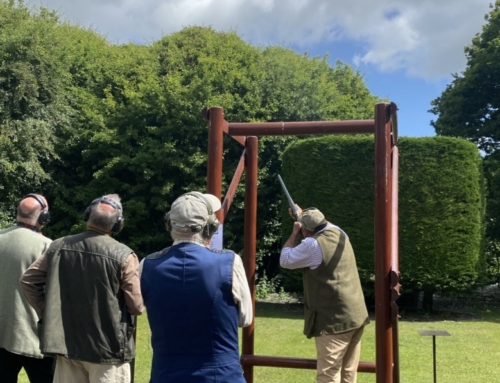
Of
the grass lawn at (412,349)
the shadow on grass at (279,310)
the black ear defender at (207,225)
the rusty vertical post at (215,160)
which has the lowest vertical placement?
the grass lawn at (412,349)

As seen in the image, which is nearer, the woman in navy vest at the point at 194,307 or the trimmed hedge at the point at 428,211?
the woman in navy vest at the point at 194,307

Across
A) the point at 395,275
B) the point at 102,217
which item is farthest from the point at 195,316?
the point at 395,275

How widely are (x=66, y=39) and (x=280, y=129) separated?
531 inches

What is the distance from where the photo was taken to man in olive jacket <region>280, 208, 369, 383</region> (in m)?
3.97

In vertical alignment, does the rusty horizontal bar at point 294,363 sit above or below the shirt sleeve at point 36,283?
below

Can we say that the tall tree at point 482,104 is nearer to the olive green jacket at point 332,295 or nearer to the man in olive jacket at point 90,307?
the olive green jacket at point 332,295

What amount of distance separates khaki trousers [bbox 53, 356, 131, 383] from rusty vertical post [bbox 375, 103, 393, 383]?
4.95 ft

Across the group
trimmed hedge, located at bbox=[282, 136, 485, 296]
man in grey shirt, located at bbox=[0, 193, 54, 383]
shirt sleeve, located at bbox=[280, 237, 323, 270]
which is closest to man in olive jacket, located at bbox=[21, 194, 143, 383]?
man in grey shirt, located at bbox=[0, 193, 54, 383]

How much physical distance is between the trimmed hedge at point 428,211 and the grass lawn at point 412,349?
3.14 ft

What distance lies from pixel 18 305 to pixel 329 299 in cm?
208

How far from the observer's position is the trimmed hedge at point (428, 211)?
409 inches

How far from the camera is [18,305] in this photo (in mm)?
3617

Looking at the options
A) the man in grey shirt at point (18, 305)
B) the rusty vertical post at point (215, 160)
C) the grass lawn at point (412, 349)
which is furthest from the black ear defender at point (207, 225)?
the grass lawn at point (412, 349)

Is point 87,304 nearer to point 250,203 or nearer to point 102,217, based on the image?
point 102,217
